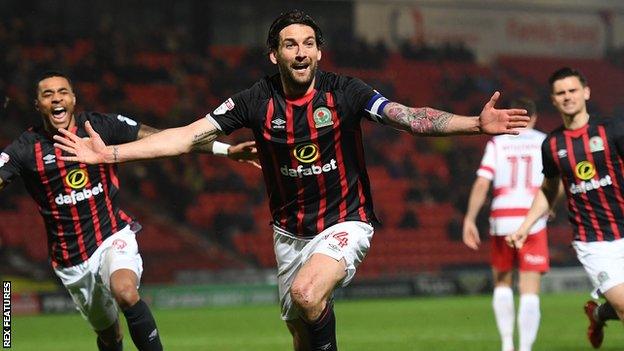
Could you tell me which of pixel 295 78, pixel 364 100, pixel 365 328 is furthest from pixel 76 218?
pixel 365 328

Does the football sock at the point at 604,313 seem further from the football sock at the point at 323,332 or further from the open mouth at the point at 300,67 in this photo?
the open mouth at the point at 300,67

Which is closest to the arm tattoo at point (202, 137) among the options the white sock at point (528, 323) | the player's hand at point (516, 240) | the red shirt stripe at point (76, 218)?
the red shirt stripe at point (76, 218)

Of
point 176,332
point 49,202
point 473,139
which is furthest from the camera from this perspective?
point 473,139

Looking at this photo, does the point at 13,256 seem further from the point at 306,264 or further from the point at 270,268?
the point at 306,264

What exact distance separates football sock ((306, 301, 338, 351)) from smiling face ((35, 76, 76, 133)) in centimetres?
265

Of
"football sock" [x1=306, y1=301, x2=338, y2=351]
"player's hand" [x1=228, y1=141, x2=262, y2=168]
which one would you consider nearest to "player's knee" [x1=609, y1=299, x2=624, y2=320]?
"football sock" [x1=306, y1=301, x2=338, y2=351]

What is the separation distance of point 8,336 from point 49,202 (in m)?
1.08

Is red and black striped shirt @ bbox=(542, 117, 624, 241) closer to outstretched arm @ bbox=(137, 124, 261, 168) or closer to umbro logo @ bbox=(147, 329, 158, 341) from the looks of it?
outstretched arm @ bbox=(137, 124, 261, 168)

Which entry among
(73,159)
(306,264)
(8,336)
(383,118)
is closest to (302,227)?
(306,264)

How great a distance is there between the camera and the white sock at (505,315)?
9117mm

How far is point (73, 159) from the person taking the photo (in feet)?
19.7

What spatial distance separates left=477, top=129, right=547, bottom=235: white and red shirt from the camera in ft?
31.4

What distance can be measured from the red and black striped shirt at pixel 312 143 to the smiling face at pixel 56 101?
1718mm

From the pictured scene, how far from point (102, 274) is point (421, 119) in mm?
2862
